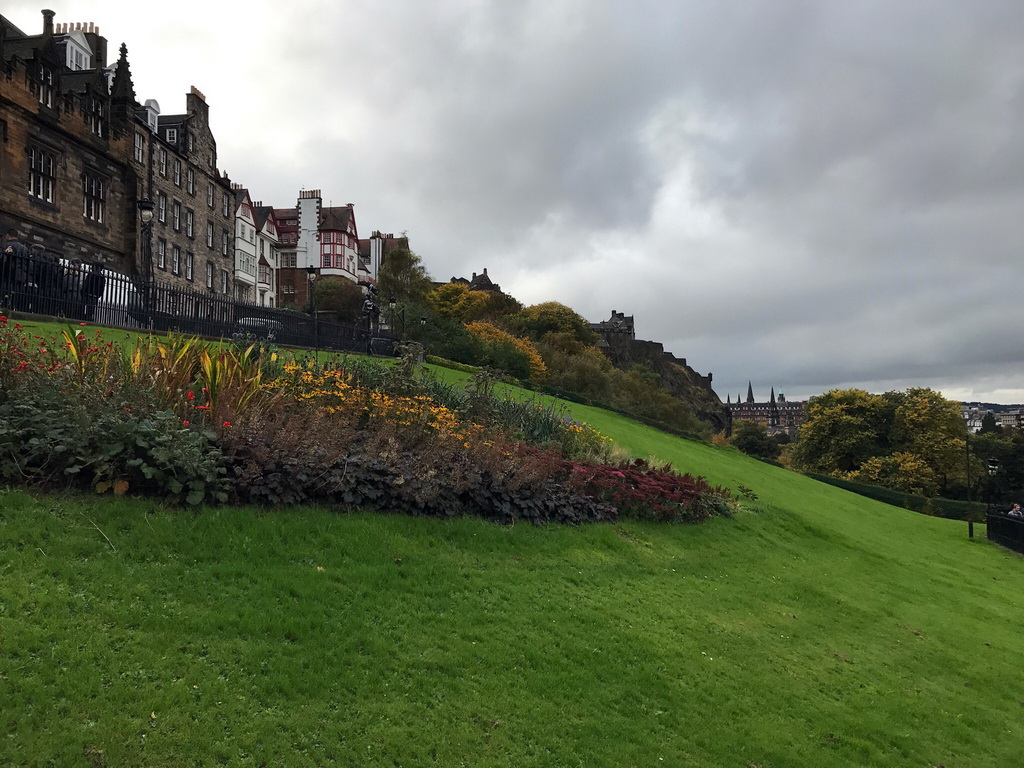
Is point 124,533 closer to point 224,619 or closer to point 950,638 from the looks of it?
point 224,619

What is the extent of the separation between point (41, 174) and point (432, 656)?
30.1 m

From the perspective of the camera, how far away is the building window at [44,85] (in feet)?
85.9

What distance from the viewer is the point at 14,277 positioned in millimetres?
14586

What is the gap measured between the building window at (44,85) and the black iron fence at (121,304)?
39.3ft

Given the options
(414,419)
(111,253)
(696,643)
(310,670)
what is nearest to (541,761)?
(310,670)

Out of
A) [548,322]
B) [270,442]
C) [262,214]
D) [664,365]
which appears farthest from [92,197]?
[664,365]

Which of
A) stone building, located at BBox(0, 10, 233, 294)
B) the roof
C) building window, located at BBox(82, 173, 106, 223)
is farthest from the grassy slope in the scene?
the roof

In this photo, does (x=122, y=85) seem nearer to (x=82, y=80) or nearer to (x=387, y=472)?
(x=82, y=80)

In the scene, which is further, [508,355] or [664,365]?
[664,365]

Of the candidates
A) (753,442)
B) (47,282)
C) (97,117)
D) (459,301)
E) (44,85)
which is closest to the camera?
(47,282)

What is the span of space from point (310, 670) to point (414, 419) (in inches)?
201

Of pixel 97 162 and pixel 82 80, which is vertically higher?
pixel 82 80

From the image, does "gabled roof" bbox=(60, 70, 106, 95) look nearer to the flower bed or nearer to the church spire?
the church spire

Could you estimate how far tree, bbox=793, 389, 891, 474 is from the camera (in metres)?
57.6
